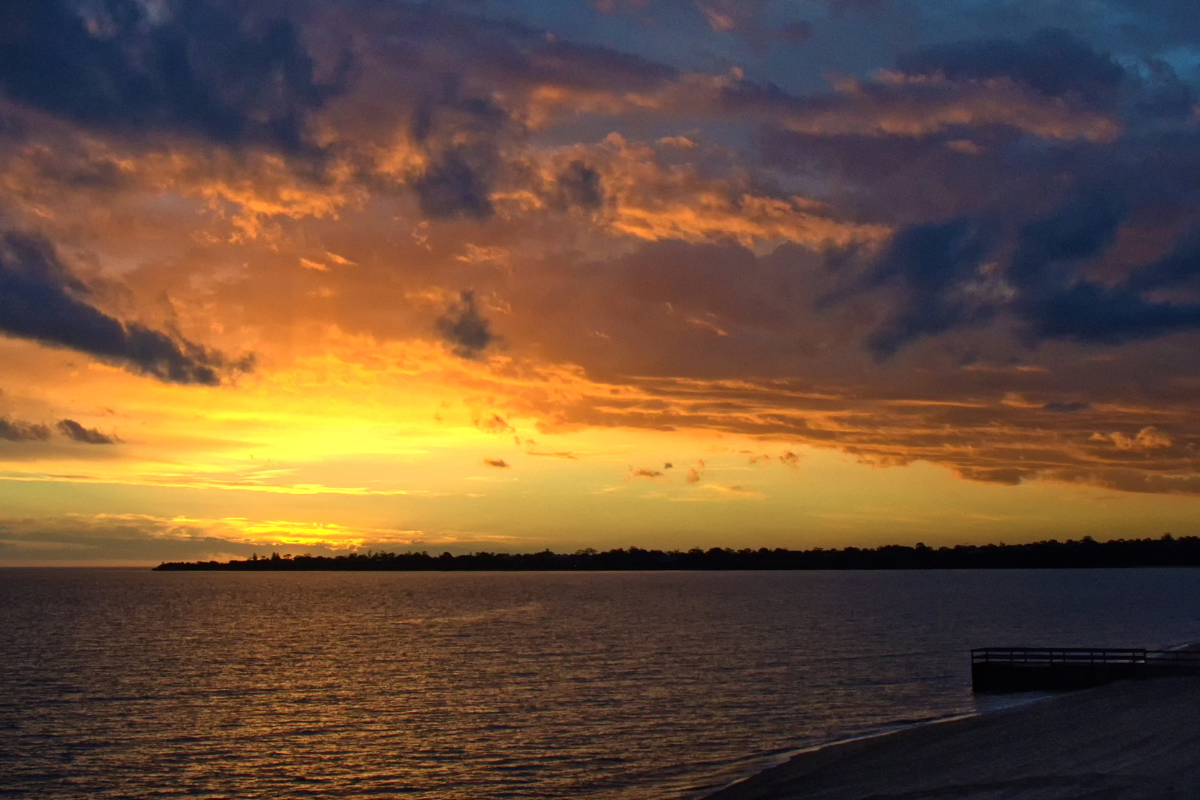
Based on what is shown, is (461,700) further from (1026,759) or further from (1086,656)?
(1086,656)

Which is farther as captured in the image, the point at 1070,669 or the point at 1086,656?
the point at 1086,656

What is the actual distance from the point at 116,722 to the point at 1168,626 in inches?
3819

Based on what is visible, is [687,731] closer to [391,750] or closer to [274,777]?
[391,750]

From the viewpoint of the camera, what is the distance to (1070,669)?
51.3 m

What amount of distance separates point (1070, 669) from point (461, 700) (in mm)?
29833

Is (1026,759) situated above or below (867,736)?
above

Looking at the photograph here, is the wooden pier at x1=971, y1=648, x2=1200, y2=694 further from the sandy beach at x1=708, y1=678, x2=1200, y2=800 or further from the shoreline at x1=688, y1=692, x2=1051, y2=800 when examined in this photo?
the sandy beach at x1=708, y1=678, x2=1200, y2=800

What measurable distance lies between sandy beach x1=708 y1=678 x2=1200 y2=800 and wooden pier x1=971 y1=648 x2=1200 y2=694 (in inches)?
251

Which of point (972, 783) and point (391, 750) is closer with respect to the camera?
point (972, 783)

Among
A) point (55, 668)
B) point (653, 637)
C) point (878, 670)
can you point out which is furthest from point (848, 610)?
point (55, 668)

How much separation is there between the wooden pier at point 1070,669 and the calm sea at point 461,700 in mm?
1940

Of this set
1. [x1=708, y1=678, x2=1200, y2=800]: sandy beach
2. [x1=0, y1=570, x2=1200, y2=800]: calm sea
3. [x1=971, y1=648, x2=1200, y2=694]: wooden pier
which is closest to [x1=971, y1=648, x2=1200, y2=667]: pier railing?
[x1=971, y1=648, x2=1200, y2=694]: wooden pier

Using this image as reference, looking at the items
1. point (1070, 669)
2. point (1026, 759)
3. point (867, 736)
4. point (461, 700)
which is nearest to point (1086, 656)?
point (1070, 669)

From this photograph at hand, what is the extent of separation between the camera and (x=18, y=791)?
109ft
